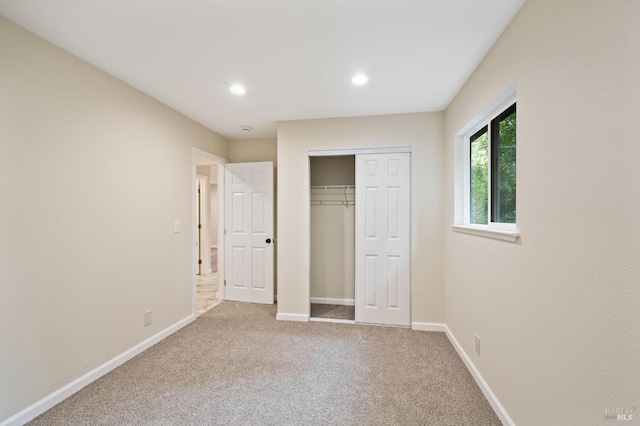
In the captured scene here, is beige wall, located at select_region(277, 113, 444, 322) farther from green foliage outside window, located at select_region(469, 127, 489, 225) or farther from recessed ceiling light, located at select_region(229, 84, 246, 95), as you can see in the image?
recessed ceiling light, located at select_region(229, 84, 246, 95)

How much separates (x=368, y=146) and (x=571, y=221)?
2.15m

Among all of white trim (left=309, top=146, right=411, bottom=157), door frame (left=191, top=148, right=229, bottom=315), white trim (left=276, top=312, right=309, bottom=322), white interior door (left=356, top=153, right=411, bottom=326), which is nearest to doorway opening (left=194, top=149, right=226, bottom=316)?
door frame (left=191, top=148, right=229, bottom=315)

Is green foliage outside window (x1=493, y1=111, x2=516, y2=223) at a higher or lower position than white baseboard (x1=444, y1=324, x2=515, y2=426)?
higher

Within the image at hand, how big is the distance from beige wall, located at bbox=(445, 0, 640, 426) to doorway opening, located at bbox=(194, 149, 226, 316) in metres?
3.26

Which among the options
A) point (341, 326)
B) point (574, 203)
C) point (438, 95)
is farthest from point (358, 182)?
point (574, 203)

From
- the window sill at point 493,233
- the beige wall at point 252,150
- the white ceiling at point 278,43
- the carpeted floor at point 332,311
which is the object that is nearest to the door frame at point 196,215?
the beige wall at point 252,150

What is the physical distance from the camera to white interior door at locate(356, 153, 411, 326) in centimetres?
298

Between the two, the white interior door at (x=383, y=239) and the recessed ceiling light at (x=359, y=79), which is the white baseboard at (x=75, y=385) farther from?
the recessed ceiling light at (x=359, y=79)

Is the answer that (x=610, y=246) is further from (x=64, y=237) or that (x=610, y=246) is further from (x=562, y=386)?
(x=64, y=237)

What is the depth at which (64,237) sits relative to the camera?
1798 mm

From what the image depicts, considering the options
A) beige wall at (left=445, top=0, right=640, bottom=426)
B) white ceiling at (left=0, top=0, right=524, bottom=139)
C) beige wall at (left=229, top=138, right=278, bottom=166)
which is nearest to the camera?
beige wall at (left=445, top=0, right=640, bottom=426)

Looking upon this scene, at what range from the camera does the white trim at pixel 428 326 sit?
285cm

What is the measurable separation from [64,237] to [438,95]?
3254 mm

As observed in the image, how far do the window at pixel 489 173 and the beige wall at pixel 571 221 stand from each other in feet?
0.73
